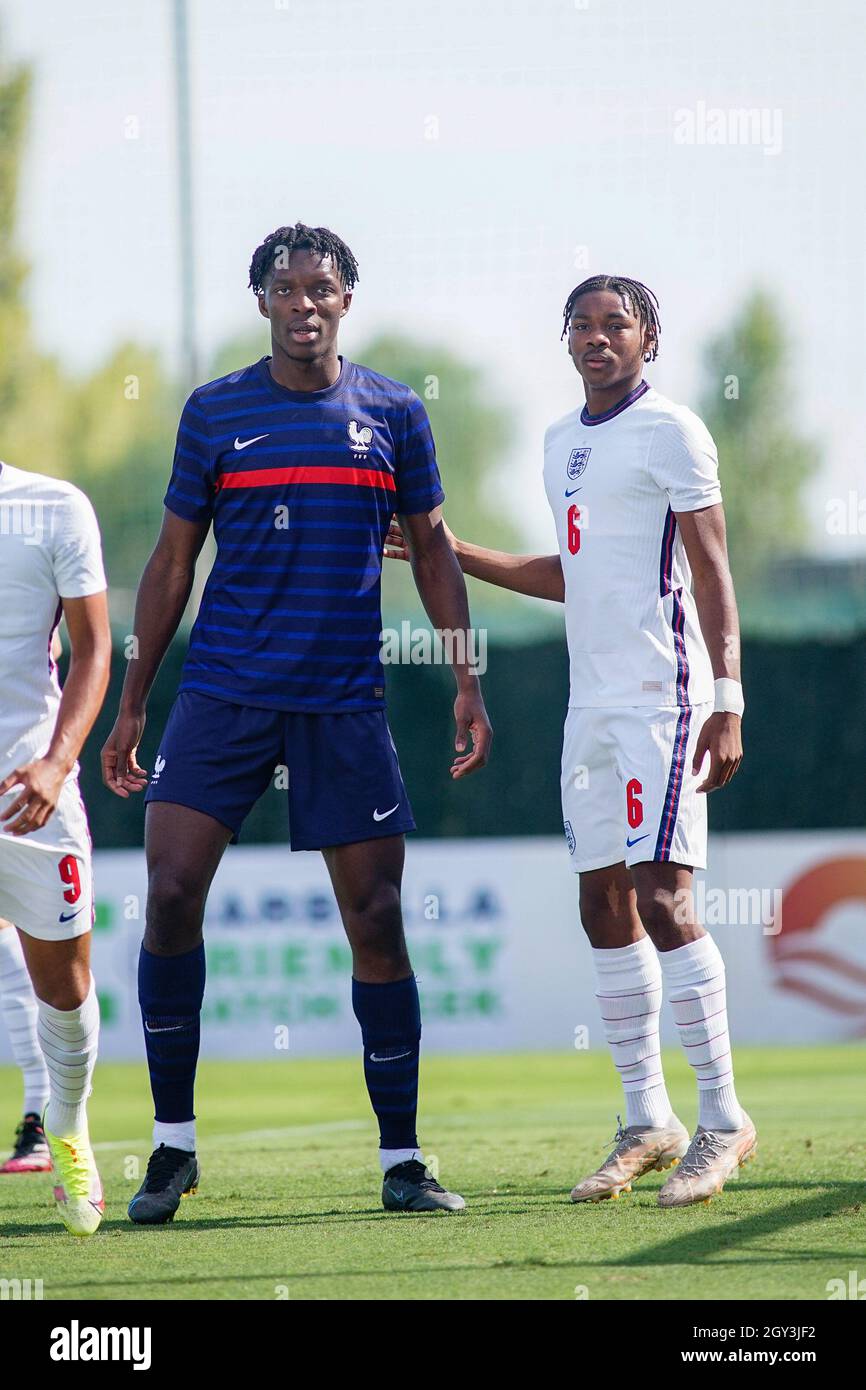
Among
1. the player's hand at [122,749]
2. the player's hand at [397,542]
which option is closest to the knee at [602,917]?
the player's hand at [397,542]

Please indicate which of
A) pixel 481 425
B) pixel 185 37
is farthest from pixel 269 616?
pixel 481 425

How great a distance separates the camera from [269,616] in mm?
4891

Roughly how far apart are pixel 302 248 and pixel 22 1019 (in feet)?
10.3

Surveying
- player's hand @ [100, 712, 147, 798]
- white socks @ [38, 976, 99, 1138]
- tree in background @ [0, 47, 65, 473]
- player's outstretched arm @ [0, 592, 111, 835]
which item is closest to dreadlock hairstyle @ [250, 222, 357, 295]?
player's outstretched arm @ [0, 592, 111, 835]

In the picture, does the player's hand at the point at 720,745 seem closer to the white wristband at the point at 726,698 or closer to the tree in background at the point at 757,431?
the white wristband at the point at 726,698

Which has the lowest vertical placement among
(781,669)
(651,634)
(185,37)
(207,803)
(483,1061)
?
(483,1061)

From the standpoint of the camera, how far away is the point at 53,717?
4.70 m

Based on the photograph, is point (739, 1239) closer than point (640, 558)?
Yes

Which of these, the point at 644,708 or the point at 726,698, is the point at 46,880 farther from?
the point at 726,698

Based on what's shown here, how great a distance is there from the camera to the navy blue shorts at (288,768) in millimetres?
4855

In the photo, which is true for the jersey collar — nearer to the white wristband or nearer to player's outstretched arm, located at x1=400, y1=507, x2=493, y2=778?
player's outstretched arm, located at x1=400, y1=507, x2=493, y2=778

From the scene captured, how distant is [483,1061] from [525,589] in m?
6.42

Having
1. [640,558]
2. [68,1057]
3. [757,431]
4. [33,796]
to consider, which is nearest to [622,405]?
[640,558]
